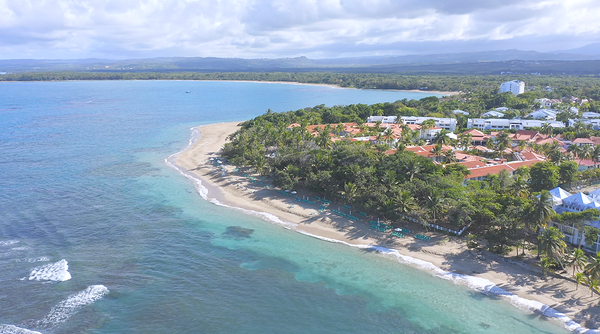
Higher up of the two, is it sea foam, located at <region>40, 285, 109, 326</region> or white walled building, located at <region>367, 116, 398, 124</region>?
white walled building, located at <region>367, 116, 398, 124</region>

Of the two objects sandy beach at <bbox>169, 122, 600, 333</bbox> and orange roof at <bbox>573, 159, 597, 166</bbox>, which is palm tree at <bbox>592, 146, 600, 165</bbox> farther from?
sandy beach at <bbox>169, 122, 600, 333</bbox>

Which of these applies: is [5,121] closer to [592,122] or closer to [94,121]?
[94,121]

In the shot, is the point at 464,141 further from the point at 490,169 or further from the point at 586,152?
the point at 586,152

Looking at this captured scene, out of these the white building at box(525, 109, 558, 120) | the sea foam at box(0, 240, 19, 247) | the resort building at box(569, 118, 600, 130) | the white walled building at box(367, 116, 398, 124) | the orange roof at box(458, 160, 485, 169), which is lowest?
the sea foam at box(0, 240, 19, 247)

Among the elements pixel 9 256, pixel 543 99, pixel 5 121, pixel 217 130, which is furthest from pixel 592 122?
pixel 5 121

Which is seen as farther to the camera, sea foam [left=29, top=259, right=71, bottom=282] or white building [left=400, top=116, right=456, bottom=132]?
white building [left=400, top=116, right=456, bottom=132]

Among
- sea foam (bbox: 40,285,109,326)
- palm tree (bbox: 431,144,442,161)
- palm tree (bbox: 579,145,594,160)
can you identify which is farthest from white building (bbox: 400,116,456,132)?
sea foam (bbox: 40,285,109,326)

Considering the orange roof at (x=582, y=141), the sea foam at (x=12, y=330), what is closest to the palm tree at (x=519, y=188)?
the orange roof at (x=582, y=141)
